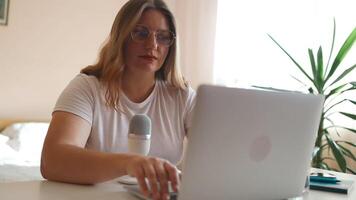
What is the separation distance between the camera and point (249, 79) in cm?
344

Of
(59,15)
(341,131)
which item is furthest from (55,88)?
(341,131)

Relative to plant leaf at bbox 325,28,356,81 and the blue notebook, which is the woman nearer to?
the blue notebook

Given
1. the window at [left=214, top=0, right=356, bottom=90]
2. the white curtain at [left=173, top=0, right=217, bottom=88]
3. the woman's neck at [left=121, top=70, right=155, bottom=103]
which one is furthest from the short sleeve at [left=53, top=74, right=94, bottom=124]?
the white curtain at [left=173, top=0, right=217, bottom=88]

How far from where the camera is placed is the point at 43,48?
3512 millimetres

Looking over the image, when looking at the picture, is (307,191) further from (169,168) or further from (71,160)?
(71,160)

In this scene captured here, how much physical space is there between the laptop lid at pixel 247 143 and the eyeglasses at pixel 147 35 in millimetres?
667

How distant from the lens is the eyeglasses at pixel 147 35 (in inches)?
58.0

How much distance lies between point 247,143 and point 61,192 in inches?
17.0

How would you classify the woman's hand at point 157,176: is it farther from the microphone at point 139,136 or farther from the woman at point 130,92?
the woman at point 130,92

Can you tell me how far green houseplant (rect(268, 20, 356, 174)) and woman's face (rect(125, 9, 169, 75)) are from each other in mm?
1334

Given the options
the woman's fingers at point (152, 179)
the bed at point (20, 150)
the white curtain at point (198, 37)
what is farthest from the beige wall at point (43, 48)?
the woman's fingers at point (152, 179)

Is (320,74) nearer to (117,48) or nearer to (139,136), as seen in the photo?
(117,48)

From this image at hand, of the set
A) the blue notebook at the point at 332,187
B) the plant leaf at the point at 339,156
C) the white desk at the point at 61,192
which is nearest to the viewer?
the white desk at the point at 61,192

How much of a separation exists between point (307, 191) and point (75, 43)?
282cm
